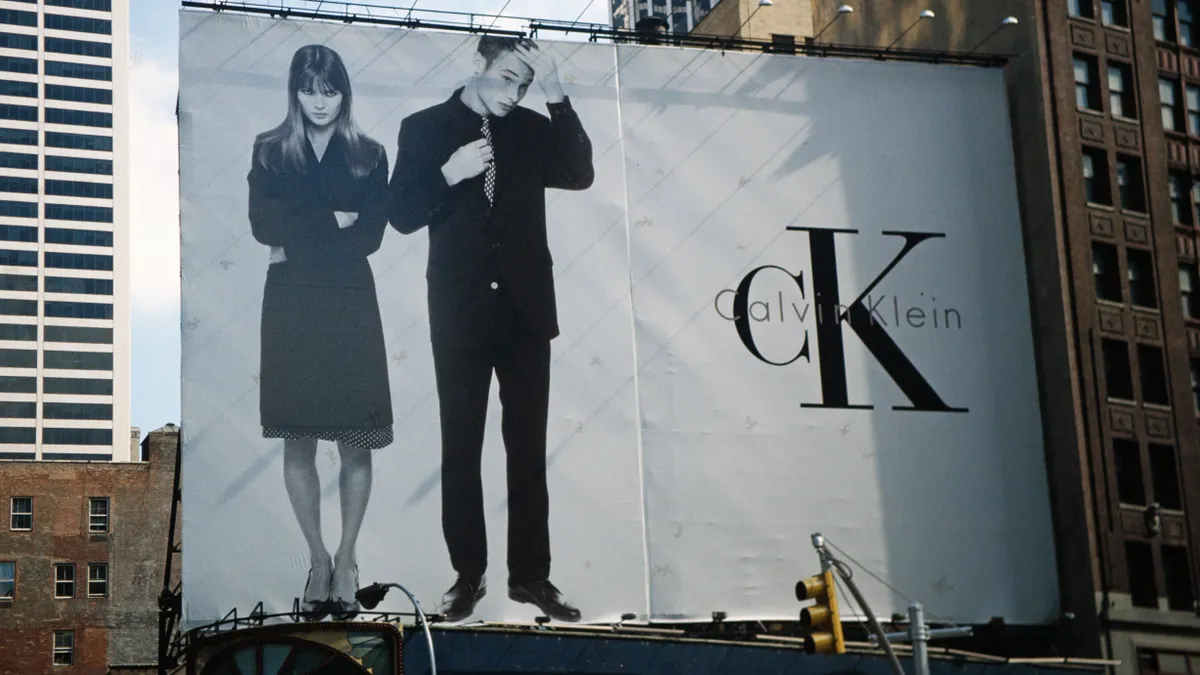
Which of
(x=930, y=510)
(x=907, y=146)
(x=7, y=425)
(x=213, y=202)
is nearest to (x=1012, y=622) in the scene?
(x=930, y=510)

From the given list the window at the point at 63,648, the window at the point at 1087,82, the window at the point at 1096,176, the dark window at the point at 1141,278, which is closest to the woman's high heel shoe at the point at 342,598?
the dark window at the point at 1141,278

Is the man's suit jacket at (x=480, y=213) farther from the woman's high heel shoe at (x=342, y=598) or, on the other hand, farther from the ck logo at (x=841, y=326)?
the woman's high heel shoe at (x=342, y=598)

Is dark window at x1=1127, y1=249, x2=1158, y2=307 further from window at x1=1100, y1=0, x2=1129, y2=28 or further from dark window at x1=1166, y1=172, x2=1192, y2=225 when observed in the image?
window at x1=1100, y1=0, x2=1129, y2=28

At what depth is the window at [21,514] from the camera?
9369cm

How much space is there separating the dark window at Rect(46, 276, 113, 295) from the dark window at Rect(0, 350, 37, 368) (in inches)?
273

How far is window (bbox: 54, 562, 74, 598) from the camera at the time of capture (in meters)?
94.6

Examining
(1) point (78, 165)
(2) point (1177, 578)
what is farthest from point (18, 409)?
(2) point (1177, 578)

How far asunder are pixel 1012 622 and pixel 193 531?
2606cm

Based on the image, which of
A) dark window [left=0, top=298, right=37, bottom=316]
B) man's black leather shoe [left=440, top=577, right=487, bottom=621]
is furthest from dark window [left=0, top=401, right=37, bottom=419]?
man's black leather shoe [left=440, top=577, right=487, bottom=621]

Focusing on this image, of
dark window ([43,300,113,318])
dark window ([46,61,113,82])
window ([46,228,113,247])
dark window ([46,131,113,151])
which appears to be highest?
dark window ([46,61,113,82])

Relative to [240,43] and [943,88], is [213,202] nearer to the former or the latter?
[240,43]

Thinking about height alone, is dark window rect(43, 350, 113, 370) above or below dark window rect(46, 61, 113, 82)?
below

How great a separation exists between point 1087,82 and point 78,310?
13643 cm

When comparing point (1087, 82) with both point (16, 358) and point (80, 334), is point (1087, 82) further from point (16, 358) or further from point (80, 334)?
point (16, 358)
